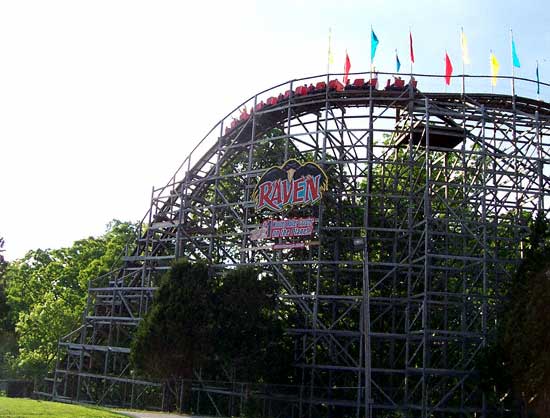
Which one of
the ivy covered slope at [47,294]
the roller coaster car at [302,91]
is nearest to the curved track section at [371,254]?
the roller coaster car at [302,91]

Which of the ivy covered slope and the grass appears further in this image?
the ivy covered slope

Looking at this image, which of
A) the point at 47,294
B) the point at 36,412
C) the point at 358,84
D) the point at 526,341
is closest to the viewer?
the point at 36,412

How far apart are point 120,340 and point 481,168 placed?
18753mm

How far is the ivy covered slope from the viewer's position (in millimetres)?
43344

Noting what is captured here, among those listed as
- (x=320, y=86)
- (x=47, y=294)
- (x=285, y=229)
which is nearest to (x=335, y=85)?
(x=320, y=86)

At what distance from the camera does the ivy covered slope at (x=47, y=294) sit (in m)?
43.3

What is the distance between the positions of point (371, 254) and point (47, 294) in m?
26.8

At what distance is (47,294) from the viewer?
46.3 meters

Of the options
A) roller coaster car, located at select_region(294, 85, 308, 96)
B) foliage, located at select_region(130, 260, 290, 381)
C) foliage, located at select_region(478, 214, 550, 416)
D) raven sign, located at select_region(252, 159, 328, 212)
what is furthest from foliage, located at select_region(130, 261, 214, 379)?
foliage, located at select_region(478, 214, 550, 416)

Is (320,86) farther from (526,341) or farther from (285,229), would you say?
(526,341)

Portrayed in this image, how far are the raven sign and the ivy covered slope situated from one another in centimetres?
1307

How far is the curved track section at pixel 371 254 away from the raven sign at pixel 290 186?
606 millimetres

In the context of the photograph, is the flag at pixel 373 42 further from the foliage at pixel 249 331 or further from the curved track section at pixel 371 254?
the foliage at pixel 249 331

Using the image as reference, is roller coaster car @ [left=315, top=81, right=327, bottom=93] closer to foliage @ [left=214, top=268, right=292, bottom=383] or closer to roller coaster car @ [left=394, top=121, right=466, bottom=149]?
roller coaster car @ [left=394, top=121, right=466, bottom=149]
